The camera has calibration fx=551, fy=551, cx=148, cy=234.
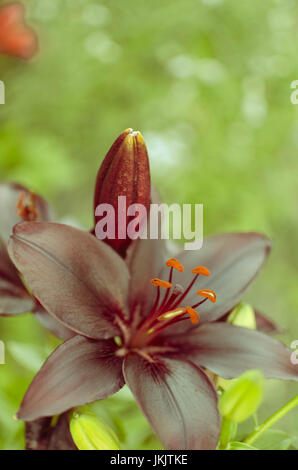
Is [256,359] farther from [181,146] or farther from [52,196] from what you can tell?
[52,196]

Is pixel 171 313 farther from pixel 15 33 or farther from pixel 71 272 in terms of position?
pixel 15 33

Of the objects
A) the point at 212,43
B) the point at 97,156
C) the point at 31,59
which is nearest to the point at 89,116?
the point at 97,156

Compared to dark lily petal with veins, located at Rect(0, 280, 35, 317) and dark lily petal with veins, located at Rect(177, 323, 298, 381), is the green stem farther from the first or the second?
dark lily petal with veins, located at Rect(0, 280, 35, 317)

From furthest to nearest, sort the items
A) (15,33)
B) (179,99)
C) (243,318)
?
(179,99)
(15,33)
(243,318)

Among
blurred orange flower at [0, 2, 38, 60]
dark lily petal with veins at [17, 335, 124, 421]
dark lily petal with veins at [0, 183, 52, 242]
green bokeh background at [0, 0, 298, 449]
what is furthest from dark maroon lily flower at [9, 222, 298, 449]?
blurred orange flower at [0, 2, 38, 60]

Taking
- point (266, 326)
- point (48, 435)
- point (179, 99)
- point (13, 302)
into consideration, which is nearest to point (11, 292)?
point (13, 302)

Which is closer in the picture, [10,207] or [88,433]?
[88,433]

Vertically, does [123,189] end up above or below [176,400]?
above
